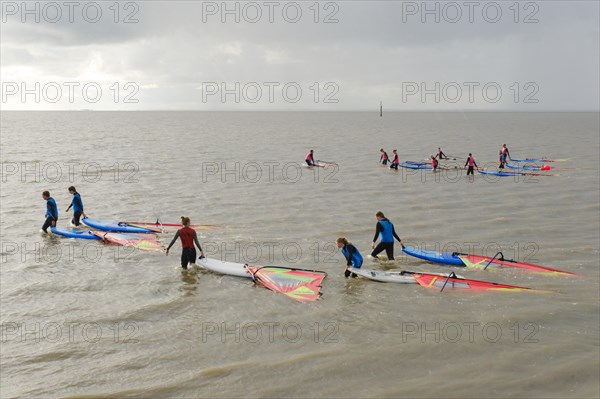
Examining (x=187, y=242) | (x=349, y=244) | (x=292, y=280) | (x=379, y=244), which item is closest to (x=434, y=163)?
(x=379, y=244)

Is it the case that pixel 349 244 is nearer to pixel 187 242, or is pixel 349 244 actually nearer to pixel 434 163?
pixel 187 242

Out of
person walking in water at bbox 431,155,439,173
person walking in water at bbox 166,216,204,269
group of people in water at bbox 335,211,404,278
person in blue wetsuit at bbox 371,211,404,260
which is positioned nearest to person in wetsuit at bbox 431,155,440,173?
person walking in water at bbox 431,155,439,173

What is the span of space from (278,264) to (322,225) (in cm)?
509

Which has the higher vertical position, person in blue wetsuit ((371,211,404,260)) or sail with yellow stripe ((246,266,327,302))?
person in blue wetsuit ((371,211,404,260))

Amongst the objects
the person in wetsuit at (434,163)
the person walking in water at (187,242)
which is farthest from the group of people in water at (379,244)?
the person in wetsuit at (434,163)

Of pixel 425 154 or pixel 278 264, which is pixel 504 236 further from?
pixel 425 154

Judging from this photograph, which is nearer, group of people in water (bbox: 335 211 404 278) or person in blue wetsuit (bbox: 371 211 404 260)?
group of people in water (bbox: 335 211 404 278)

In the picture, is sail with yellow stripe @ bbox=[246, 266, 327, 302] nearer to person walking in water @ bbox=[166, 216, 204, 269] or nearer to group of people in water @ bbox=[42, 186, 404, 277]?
group of people in water @ bbox=[42, 186, 404, 277]

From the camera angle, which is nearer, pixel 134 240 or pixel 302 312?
pixel 302 312

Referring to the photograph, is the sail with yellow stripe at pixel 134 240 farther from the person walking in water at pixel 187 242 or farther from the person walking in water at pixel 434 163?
the person walking in water at pixel 434 163

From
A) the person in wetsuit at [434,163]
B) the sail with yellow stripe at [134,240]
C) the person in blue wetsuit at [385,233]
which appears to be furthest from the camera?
the person in wetsuit at [434,163]

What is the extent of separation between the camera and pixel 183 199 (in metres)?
25.4

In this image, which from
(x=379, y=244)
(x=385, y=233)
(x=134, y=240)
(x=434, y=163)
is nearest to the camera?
(x=385, y=233)

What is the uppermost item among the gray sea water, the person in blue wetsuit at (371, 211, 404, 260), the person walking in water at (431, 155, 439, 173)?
the person walking in water at (431, 155, 439, 173)
